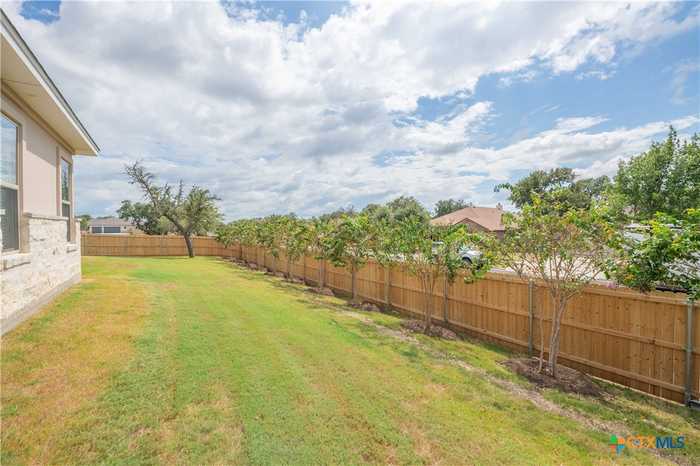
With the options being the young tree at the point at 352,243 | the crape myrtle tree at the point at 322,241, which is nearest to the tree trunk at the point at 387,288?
the young tree at the point at 352,243

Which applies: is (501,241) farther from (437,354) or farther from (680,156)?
(680,156)

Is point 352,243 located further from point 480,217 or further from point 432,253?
point 480,217

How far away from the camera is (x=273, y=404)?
13.4 feet

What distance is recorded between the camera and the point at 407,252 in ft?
30.1

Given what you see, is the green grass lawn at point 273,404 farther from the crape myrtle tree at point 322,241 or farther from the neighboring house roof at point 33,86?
the crape myrtle tree at point 322,241

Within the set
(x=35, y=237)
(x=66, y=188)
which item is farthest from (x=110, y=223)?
(x=35, y=237)

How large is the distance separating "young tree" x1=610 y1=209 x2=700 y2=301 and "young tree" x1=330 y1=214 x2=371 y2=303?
25.4 ft

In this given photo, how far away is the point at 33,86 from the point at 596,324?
35.5 ft

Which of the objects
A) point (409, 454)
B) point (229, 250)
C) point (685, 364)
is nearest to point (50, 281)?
point (409, 454)

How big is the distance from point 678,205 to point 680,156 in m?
2.90

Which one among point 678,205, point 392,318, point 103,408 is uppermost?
point 678,205

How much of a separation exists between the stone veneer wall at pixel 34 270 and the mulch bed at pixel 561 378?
27.6 ft
